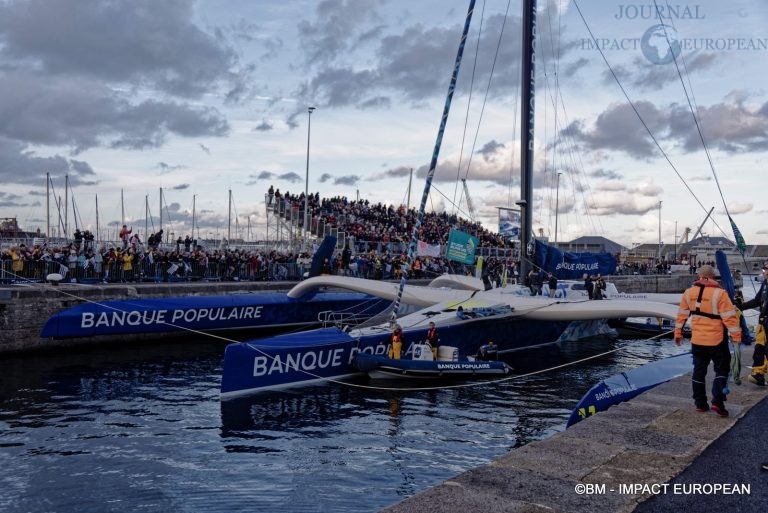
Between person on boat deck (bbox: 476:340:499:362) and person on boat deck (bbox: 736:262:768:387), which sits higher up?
person on boat deck (bbox: 736:262:768:387)

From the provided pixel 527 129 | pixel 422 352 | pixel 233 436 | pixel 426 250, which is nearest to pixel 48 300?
pixel 233 436

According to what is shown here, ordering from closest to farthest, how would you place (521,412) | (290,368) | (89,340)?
(521,412) → (290,368) → (89,340)

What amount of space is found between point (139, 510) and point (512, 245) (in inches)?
1277

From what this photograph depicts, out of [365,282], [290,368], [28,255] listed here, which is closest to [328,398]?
[290,368]

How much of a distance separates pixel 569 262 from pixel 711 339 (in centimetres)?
1187

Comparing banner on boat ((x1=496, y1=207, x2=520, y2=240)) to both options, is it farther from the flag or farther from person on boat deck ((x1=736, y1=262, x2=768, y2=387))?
person on boat deck ((x1=736, y1=262, x2=768, y2=387))

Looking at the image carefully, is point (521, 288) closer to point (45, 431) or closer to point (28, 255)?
point (45, 431)

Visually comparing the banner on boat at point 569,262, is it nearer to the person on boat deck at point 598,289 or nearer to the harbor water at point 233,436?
the person on boat deck at point 598,289

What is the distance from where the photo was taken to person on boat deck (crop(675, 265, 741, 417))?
5.89m

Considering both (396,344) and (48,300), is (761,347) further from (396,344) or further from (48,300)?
(48,300)

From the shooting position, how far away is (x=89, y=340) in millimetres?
16594

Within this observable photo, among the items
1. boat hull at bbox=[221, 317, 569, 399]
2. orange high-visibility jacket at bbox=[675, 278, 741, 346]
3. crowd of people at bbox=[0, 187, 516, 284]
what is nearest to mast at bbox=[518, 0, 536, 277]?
boat hull at bbox=[221, 317, 569, 399]

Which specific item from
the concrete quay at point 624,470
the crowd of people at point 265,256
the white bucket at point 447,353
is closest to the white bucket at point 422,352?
the white bucket at point 447,353

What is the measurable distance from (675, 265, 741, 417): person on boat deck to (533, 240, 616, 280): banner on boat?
35.9 ft
